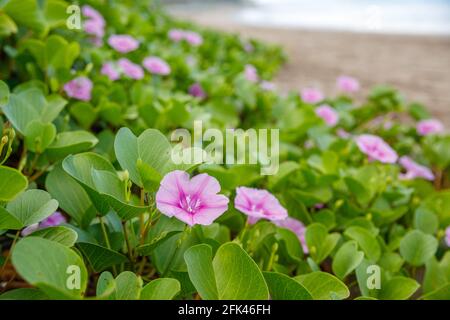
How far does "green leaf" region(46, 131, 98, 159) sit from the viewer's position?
1.01 metres

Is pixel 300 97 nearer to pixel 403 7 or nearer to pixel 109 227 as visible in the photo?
pixel 109 227

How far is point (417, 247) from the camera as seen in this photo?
1170 millimetres

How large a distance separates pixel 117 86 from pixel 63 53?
18 centimetres

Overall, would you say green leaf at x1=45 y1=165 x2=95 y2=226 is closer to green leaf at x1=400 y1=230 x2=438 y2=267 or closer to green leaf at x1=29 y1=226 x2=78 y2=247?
green leaf at x1=29 y1=226 x2=78 y2=247

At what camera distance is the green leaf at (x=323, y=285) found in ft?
2.80

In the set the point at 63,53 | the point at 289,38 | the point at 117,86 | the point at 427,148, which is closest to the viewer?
the point at 63,53

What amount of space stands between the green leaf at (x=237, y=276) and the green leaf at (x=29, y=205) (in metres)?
0.26

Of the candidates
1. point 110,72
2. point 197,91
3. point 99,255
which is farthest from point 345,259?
point 197,91

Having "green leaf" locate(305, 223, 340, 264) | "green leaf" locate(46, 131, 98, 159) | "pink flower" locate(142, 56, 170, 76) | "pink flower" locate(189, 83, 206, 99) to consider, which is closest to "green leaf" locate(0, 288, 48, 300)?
"green leaf" locate(46, 131, 98, 159)

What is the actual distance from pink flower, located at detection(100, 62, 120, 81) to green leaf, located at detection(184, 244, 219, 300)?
989mm

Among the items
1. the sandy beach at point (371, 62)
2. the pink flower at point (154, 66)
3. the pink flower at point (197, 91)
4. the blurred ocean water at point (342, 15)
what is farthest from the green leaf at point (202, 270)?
the blurred ocean water at point (342, 15)

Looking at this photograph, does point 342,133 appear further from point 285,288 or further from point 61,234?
point 61,234

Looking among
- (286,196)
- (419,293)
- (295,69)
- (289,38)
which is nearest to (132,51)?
(286,196)

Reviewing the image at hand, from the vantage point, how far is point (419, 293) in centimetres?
129
